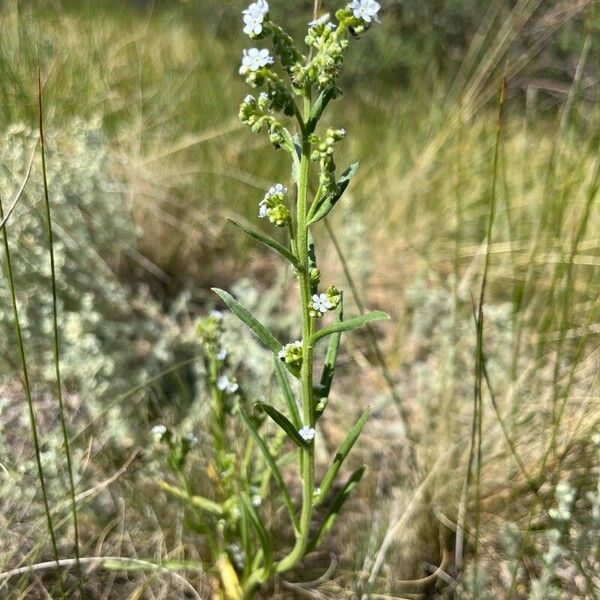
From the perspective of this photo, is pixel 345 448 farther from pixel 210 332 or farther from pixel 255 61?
pixel 255 61

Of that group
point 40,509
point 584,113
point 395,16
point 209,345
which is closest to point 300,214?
point 209,345

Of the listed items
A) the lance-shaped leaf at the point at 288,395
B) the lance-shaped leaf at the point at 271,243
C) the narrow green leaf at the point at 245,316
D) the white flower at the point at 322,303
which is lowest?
the lance-shaped leaf at the point at 288,395

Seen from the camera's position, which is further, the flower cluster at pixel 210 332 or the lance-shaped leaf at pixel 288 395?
the flower cluster at pixel 210 332

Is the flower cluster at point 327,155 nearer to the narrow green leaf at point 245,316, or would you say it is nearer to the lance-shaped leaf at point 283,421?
the narrow green leaf at point 245,316

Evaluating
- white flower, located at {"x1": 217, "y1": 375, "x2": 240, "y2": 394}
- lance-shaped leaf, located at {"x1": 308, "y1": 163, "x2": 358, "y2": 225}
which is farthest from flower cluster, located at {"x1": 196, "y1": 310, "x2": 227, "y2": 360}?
lance-shaped leaf, located at {"x1": 308, "y1": 163, "x2": 358, "y2": 225}

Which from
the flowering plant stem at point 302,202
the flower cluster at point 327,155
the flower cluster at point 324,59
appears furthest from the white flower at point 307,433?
the flower cluster at point 324,59

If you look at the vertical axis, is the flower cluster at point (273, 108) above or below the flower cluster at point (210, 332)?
above

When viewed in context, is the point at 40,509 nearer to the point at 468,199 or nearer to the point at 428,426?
the point at 428,426
